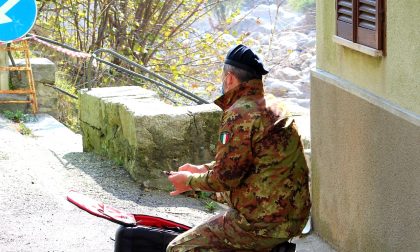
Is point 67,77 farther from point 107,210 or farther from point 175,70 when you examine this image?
point 107,210

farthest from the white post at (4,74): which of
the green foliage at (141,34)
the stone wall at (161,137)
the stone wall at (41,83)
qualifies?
the stone wall at (161,137)

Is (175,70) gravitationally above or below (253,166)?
below

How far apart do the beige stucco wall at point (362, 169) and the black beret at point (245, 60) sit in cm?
105

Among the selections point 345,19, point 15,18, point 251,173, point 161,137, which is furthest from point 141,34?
point 251,173

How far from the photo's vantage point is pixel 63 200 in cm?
796

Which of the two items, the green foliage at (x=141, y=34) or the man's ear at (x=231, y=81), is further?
the green foliage at (x=141, y=34)

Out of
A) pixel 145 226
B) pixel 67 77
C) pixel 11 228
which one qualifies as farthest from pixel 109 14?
pixel 145 226

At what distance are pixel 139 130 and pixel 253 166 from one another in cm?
388

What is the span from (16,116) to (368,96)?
781cm

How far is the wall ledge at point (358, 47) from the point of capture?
225 inches

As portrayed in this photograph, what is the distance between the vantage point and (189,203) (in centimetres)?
820

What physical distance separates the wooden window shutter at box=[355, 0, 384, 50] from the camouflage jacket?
133cm

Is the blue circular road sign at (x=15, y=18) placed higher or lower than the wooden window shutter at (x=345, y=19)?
lower

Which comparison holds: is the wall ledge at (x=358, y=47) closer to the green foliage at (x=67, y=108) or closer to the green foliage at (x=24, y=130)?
the green foliage at (x=24, y=130)
